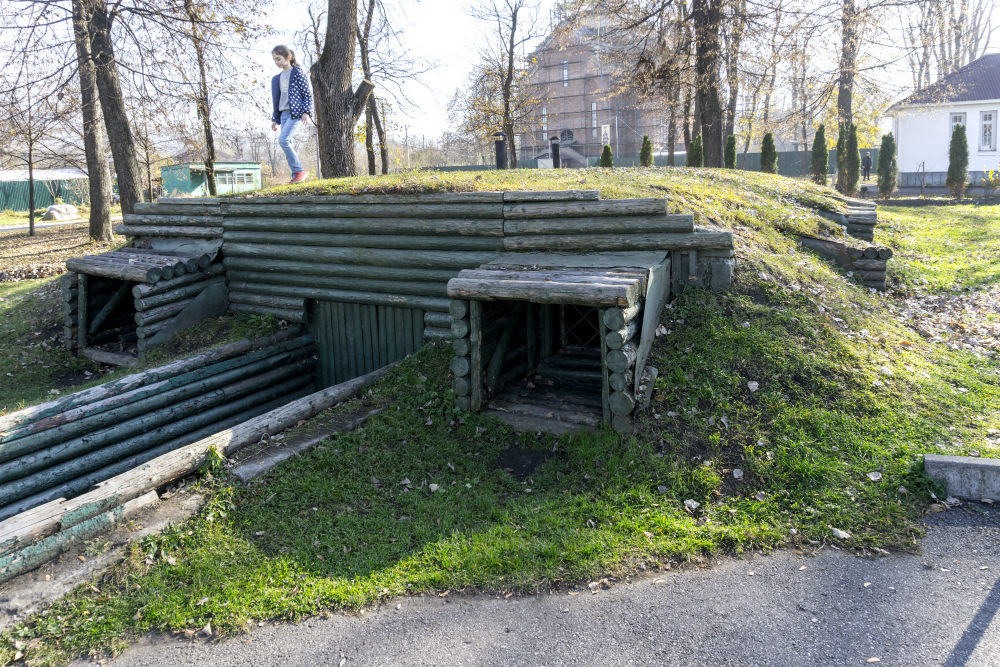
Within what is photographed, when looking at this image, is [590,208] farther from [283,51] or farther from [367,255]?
[283,51]

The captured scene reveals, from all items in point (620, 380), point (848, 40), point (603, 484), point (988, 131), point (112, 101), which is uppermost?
point (848, 40)

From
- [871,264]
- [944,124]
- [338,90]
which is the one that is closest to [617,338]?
[871,264]

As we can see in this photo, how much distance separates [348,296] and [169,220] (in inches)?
144

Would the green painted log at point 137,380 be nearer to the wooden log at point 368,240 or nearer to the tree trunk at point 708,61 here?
the wooden log at point 368,240

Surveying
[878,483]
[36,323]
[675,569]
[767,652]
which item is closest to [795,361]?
[878,483]

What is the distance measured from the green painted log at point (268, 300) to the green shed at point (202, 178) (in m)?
18.5

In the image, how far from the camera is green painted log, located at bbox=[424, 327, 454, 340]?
25.9 feet

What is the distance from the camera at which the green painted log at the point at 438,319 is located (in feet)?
26.1

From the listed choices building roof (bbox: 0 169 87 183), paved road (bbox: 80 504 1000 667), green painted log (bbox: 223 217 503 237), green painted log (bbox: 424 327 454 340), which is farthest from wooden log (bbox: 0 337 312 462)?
building roof (bbox: 0 169 87 183)

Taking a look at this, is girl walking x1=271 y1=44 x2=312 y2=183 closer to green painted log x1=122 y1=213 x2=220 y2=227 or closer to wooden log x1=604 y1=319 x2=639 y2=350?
green painted log x1=122 y1=213 x2=220 y2=227

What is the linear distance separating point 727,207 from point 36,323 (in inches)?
410

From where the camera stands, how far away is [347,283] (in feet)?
28.8

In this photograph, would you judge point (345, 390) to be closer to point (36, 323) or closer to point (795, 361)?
point (795, 361)

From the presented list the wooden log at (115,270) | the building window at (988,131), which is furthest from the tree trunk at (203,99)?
the building window at (988,131)
